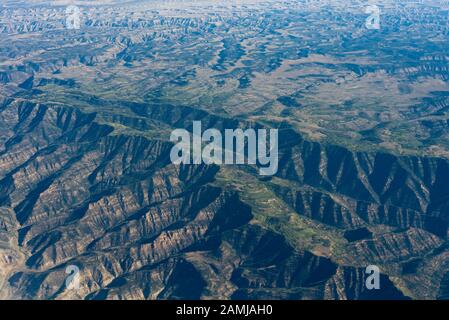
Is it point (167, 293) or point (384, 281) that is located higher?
point (384, 281)
